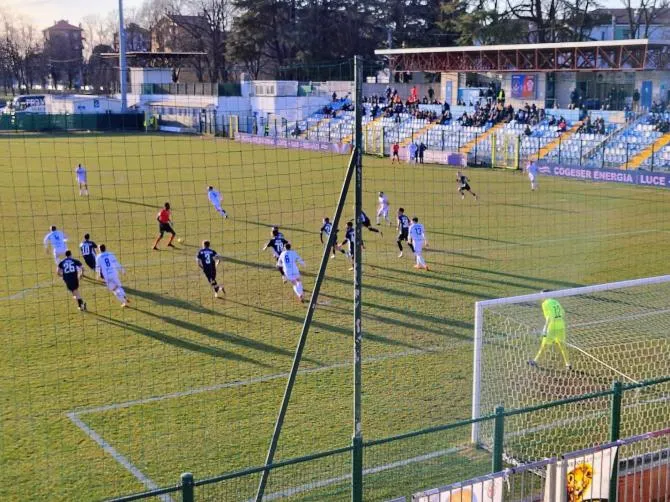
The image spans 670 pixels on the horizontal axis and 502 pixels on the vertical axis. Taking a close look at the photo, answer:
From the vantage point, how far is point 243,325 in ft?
48.4

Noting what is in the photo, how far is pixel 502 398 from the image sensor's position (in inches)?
408

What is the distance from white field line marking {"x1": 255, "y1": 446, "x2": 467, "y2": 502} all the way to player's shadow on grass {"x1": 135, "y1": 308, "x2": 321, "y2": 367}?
11.3 feet

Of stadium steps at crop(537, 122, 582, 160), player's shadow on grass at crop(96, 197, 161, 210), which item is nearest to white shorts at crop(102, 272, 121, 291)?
player's shadow on grass at crop(96, 197, 161, 210)

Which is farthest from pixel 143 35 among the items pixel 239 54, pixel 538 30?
pixel 538 30

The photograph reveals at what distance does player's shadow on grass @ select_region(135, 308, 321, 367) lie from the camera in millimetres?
13234

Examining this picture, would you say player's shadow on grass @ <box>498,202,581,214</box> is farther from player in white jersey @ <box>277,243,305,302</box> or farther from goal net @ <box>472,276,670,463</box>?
player in white jersey @ <box>277,243,305,302</box>

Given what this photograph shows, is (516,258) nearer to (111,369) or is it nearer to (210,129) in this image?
(111,369)

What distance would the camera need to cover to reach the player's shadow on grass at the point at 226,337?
13.2m

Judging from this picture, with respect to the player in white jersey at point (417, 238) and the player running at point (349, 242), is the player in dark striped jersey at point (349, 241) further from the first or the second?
the player in white jersey at point (417, 238)

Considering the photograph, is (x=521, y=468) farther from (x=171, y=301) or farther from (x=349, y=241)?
(x=349, y=241)

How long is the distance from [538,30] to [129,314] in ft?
157

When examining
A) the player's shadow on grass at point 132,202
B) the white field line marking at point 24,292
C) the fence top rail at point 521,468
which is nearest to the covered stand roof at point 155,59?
the player's shadow on grass at point 132,202

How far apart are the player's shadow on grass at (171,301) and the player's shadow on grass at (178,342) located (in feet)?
4.59

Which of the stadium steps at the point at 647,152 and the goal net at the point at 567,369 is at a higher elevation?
the stadium steps at the point at 647,152
